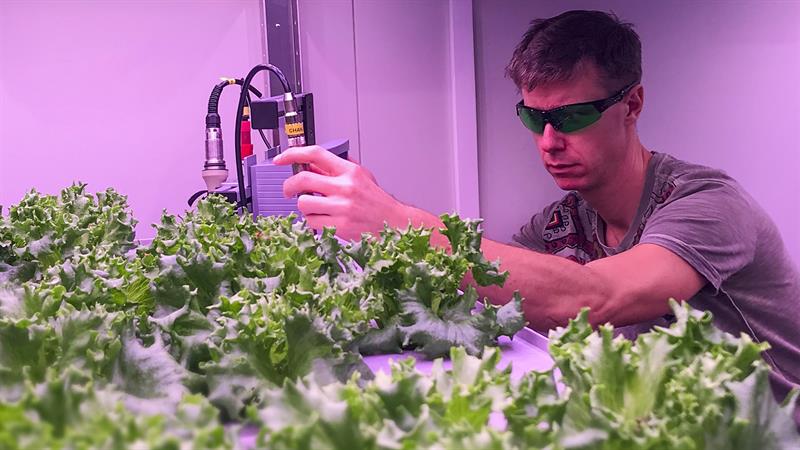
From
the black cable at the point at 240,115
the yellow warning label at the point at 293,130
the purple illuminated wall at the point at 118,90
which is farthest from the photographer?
the purple illuminated wall at the point at 118,90

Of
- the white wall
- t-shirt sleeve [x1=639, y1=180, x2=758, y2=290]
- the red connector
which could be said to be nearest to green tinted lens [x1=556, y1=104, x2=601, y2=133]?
t-shirt sleeve [x1=639, y1=180, x2=758, y2=290]

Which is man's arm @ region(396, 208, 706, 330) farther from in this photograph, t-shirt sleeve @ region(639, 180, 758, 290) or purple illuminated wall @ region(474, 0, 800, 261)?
purple illuminated wall @ region(474, 0, 800, 261)

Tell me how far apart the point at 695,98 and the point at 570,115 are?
5.72 feet

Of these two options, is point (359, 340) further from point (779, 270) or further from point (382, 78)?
point (382, 78)

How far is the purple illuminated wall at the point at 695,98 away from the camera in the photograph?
3406mm

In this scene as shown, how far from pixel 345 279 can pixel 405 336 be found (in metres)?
0.15

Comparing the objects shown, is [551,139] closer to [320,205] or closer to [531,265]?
[531,265]

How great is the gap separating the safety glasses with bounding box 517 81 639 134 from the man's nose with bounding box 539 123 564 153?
11 millimetres

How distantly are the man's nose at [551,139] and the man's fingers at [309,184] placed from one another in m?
0.77

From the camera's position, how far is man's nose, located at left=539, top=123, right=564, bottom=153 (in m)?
2.12

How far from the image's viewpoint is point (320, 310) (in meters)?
0.94

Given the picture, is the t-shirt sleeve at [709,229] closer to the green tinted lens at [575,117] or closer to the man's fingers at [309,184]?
the green tinted lens at [575,117]

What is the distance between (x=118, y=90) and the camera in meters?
3.35

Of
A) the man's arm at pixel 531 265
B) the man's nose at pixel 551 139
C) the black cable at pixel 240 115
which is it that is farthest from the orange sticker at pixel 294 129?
the man's nose at pixel 551 139
